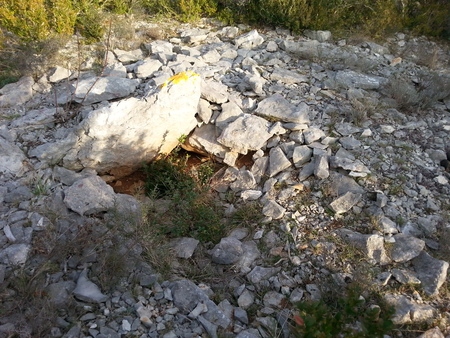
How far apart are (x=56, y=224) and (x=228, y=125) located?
2255 millimetres

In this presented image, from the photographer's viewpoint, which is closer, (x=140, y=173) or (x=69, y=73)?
(x=140, y=173)

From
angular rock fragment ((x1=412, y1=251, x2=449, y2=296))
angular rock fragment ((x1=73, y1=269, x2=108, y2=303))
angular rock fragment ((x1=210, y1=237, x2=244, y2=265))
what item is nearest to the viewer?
angular rock fragment ((x1=73, y1=269, x2=108, y2=303))

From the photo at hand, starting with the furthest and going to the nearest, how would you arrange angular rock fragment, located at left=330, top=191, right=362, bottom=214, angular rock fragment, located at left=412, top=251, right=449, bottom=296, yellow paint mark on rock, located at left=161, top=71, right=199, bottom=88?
1. yellow paint mark on rock, located at left=161, top=71, right=199, bottom=88
2. angular rock fragment, located at left=330, top=191, right=362, bottom=214
3. angular rock fragment, located at left=412, top=251, right=449, bottom=296

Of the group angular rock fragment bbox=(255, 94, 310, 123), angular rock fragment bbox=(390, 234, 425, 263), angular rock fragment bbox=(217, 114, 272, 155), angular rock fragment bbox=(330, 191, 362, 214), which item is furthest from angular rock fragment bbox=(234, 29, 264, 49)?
angular rock fragment bbox=(390, 234, 425, 263)

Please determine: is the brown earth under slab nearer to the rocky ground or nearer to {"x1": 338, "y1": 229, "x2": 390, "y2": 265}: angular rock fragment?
the rocky ground

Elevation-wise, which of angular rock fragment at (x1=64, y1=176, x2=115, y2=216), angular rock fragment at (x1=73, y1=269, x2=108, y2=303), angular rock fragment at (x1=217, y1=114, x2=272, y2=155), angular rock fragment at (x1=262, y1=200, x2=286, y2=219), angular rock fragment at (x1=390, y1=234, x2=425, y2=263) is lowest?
angular rock fragment at (x1=262, y1=200, x2=286, y2=219)

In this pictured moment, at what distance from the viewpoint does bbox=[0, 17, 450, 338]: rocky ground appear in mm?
2941

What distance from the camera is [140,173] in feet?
15.9

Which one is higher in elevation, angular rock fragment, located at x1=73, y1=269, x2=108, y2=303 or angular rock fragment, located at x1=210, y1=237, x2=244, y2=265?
angular rock fragment, located at x1=73, y1=269, x2=108, y2=303

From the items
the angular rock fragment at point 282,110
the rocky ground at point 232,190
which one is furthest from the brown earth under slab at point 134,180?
the angular rock fragment at point 282,110

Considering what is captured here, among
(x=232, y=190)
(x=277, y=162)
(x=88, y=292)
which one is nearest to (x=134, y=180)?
(x=232, y=190)

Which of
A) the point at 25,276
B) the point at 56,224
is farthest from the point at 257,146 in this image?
the point at 25,276

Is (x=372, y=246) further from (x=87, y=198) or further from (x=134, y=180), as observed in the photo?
(x=134, y=180)

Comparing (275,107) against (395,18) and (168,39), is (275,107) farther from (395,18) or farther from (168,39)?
(395,18)
